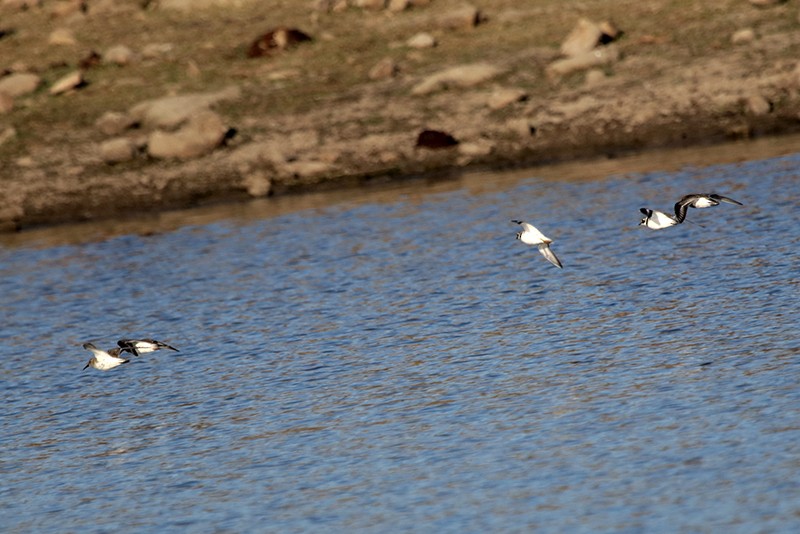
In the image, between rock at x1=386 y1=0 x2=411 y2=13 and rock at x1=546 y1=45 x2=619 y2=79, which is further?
rock at x1=386 y1=0 x2=411 y2=13

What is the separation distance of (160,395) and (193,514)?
566 cm

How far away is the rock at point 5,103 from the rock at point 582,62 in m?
16.0

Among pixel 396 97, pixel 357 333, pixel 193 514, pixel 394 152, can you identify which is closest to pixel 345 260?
pixel 357 333

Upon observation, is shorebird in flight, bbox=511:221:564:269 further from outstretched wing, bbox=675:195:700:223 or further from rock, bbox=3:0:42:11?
rock, bbox=3:0:42:11

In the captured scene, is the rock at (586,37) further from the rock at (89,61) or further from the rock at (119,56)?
the rock at (89,61)

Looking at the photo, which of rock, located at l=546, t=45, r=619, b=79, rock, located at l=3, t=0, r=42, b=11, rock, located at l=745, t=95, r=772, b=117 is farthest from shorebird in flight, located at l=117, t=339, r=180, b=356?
rock, located at l=3, t=0, r=42, b=11

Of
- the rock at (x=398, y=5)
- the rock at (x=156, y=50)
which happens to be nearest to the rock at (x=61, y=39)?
the rock at (x=156, y=50)

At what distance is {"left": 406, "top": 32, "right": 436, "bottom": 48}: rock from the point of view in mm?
41125

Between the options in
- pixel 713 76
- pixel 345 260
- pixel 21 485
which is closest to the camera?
pixel 21 485

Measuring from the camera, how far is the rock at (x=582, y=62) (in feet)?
124

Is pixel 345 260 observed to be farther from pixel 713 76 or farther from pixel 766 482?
pixel 766 482

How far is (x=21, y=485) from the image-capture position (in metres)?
16.7

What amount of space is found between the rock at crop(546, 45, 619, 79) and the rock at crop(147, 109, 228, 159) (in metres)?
9.31

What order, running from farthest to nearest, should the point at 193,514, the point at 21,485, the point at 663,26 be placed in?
the point at 663,26
the point at 21,485
the point at 193,514
